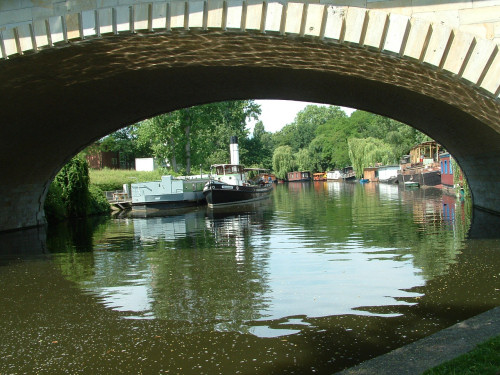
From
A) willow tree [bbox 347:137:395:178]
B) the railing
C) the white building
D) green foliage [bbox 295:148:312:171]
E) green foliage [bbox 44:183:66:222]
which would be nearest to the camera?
green foliage [bbox 44:183:66:222]

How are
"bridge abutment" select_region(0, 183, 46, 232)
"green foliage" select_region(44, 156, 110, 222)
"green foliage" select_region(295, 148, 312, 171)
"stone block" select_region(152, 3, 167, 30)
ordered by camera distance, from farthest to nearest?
"green foliage" select_region(295, 148, 312, 171) → "green foliage" select_region(44, 156, 110, 222) → "bridge abutment" select_region(0, 183, 46, 232) → "stone block" select_region(152, 3, 167, 30)

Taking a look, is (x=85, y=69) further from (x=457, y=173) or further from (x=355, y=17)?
(x=457, y=173)

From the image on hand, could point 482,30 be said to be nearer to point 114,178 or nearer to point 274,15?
point 274,15

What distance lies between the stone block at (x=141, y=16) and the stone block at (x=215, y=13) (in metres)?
0.96

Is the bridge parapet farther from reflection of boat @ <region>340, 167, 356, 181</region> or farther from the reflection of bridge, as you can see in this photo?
reflection of boat @ <region>340, 167, 356, 181</region>

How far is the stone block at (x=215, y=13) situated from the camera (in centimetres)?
741

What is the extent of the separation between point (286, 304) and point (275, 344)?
1.68 meters

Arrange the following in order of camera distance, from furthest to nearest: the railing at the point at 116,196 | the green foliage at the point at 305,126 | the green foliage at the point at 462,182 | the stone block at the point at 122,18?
the green foliage at the point at 305,126 → the railing at the point at 116,196 → the green foliage at the point at 462,182 → the stone block at the point at 122,18

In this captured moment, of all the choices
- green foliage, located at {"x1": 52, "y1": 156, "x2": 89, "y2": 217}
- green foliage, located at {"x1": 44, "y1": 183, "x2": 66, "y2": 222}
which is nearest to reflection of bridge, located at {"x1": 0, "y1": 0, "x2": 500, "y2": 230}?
green foliage, located at {"x1": 44, "y1": 183, "x2": 66, "y2": 222}

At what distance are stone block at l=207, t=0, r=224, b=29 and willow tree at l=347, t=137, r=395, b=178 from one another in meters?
67.3

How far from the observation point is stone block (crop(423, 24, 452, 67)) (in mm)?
6918

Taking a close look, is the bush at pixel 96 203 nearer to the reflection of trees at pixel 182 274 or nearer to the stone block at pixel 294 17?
the reflection of trees at pixel 182 274

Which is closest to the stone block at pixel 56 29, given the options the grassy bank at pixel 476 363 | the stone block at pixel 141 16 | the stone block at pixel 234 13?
the stone block at pixel 141 16

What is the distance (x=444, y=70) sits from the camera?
7.13 meters
